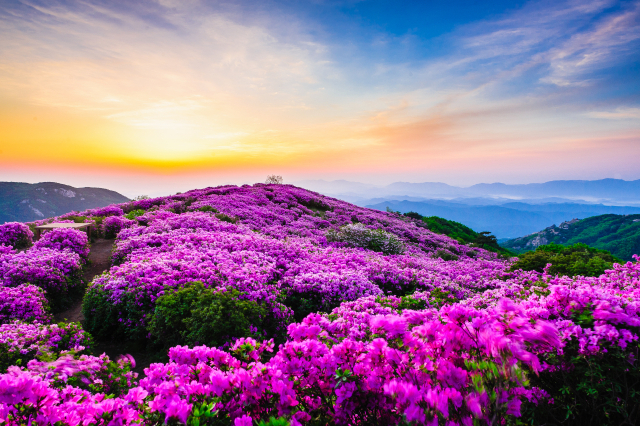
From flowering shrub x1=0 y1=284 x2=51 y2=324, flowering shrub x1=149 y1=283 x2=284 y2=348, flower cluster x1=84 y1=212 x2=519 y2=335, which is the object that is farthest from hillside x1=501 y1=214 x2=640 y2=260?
flowering shrub x1=0 y1=284 x2=51 y2=324

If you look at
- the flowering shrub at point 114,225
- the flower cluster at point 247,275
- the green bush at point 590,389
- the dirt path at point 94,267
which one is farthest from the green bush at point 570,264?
the flowering shrub at point 114,225

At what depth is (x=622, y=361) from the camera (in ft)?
9.40

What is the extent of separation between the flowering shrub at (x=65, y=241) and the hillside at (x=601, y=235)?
74.7 metres

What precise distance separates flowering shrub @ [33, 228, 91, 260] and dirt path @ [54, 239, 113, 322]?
51 centimetres

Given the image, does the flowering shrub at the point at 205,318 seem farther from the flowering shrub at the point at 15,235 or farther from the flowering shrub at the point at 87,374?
the flowering shrub at the point at 15,235

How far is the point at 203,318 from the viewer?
5953 mm

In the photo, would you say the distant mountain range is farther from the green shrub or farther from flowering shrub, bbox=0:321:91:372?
flowering shrub, bbox=0:321:91:372

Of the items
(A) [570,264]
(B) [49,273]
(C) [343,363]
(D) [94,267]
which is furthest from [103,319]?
(A) [570,264]

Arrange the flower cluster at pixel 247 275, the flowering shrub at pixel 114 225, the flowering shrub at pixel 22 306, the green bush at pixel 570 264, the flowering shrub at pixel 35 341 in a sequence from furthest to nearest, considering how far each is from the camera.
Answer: the flowering shrub at pixel 114 225 < the green bush at pixel 570 264 < the flower cluster at pixel 247 275 < the flowering shrub at pixel 22 306 < the flowering shrub at pixel 35 341

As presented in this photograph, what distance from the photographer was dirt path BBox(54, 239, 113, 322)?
8.38m

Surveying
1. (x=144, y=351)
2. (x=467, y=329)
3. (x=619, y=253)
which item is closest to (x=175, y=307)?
(x=144, y=351)

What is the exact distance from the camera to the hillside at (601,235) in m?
57.4

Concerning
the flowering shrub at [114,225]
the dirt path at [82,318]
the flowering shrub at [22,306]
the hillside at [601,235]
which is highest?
the flowering shrub at [114,225]

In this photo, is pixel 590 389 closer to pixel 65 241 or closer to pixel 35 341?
pixel 35 341
